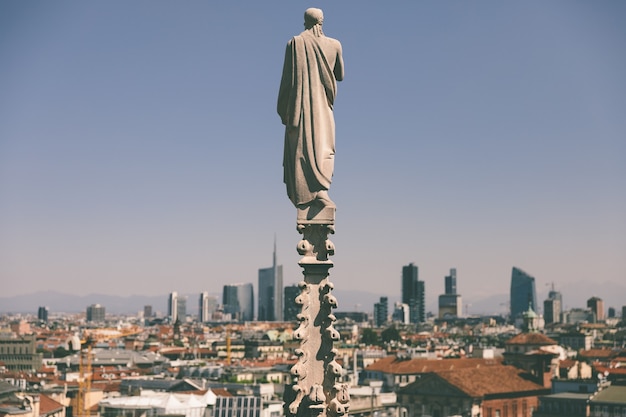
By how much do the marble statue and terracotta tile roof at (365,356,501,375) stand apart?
277 feet

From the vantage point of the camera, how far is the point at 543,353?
281 feet

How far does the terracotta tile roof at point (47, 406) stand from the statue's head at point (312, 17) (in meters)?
54.6

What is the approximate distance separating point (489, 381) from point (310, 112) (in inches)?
2954

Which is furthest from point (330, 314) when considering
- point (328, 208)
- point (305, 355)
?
point (328, 208)

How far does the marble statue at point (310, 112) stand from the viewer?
571 cm

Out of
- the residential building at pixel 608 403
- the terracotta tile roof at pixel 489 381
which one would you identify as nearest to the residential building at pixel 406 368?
the terracotta tile roof at pixel 489 381

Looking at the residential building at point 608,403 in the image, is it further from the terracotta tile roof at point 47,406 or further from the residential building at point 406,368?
the terracotta tile roof at point 47,406

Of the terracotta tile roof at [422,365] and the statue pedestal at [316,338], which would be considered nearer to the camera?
the statue pedestal at [316,338]

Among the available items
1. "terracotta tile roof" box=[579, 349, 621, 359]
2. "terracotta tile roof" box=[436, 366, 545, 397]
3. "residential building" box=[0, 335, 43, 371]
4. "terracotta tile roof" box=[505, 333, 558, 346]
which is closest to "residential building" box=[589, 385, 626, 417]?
"terracotta tile roof" box=[436, 366, 545, 397]

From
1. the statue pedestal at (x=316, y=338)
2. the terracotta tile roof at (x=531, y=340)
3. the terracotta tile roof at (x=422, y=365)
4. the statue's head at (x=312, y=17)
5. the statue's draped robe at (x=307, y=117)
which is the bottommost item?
the terracotta tile roof at (x=422, y=365)

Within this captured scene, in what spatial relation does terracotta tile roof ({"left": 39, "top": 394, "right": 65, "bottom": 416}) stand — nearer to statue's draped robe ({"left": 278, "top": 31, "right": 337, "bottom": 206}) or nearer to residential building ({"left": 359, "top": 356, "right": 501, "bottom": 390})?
residential building ({"left": 359, "top": 356, "right": 501, "bottom": 390})

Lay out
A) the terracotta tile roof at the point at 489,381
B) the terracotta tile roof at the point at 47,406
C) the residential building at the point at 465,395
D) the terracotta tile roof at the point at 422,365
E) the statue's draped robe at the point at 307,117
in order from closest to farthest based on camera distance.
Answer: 1. the statue's draped robe at the point at 307,117
2. the terracotta tile roof at the point at 47,406
3. the residential building at the point at 465,395
4. the terracotta tile roof at the point at 489,381
5. the terracotta tile roof at the point at 422,365

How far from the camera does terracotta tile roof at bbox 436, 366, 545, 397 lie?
2955 inches

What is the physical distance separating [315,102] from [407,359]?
304 feet
